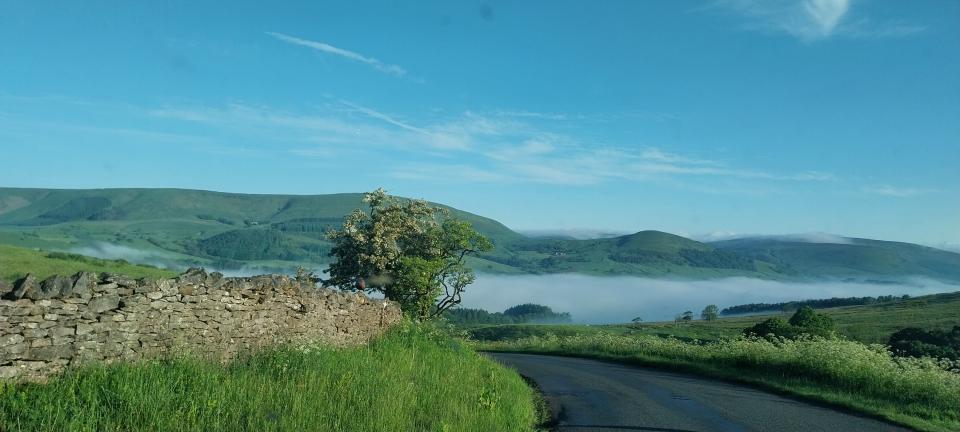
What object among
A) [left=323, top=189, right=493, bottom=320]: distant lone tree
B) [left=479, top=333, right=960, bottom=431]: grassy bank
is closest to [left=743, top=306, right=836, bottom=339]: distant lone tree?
[left=479, top=333, right=960, bottom=431]: grassy bank

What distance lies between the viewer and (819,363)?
2011 cm

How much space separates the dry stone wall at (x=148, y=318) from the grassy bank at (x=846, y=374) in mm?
12097

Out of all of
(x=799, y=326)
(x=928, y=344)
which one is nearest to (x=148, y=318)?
(x=799, y=326)

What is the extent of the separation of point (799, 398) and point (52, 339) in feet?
51.1

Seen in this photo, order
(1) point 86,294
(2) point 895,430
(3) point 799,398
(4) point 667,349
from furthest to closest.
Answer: (4) point 667,349, (3) point 799,398, (2) point 895,430, (1) point 86,294

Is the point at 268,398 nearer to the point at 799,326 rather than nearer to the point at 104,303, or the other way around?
the point at 104,303

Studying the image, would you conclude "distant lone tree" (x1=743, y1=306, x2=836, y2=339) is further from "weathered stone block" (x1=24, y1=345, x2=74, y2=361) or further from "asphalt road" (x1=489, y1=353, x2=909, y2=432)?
"weathered stone block" (x1=24, y1=345, x2=74, y2=361)

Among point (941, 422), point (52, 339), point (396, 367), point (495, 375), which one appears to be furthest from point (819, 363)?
point (52, 339)

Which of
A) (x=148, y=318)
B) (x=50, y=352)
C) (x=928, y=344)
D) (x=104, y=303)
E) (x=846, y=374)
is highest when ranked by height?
(x=104, y=303)

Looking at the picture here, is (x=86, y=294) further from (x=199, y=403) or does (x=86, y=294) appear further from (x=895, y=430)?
(x=895, y=430)

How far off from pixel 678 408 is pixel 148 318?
34.7 ft

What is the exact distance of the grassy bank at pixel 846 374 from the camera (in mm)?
14797

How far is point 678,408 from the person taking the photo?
14797mm

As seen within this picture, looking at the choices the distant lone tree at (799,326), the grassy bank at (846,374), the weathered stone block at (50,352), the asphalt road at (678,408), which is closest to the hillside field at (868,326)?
the distant lone tree at (799,326)
